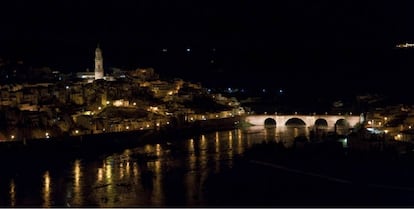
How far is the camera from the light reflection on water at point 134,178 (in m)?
12.5

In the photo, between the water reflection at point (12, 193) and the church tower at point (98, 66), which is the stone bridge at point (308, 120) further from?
the water reflection at point (12, 193)

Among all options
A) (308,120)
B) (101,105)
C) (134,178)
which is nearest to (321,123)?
(308,120)

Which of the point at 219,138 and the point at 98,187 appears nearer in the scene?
the point at 98,187

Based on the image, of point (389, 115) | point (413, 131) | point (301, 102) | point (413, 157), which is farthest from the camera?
point (301, 102)

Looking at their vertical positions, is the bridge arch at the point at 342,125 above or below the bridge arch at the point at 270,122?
below

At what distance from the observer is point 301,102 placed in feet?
103

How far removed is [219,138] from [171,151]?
3260 mm

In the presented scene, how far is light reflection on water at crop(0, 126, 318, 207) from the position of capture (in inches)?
493

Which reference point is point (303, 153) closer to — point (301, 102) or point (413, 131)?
point (413, 131)

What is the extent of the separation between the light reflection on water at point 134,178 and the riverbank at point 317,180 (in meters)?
0.53

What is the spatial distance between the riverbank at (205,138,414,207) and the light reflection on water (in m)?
0.53

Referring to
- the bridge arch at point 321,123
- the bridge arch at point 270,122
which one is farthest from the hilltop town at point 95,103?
the bridge arch at point 321,123

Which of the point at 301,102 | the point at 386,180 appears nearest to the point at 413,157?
the point at 386,180

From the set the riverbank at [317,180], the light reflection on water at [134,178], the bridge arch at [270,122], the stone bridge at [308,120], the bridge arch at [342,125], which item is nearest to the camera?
the riverbank at [317,180]
